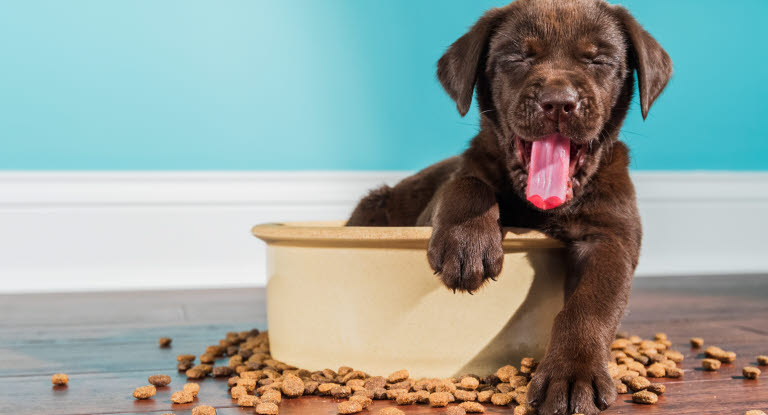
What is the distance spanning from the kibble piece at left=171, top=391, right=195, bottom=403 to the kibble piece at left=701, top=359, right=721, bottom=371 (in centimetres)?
114

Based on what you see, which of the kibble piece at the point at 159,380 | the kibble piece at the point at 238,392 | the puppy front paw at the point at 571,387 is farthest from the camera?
the kibble piece at the point at 159,380

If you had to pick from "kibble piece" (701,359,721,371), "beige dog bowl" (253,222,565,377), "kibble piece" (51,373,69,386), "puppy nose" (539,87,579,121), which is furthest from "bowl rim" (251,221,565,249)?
"kibble piece" (51,373,69,386)

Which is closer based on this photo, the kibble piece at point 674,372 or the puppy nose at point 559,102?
the puppy nose at point 559,102

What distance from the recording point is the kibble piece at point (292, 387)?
1475 millimetres

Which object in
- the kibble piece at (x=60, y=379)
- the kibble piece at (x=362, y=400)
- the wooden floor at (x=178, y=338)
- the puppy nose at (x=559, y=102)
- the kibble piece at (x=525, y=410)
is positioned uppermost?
the puppy nose at (x=559, y=102)

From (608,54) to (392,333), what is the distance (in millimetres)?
756

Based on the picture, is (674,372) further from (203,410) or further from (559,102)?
(203,410)

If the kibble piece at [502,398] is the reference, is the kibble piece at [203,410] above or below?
above

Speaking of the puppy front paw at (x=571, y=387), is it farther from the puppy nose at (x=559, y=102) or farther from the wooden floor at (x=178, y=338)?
→ the puppy nose at (x=559, y=102)

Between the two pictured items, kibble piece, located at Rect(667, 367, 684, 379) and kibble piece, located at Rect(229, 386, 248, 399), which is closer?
kibble piece, located at Rect(229, 386, 248, 399)

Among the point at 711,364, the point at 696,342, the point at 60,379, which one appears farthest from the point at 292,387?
the point at 696,342

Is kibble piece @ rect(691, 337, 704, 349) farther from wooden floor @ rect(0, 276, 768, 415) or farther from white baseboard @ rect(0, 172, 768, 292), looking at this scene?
white baseboard @ rect(0, 172, 768, 292)

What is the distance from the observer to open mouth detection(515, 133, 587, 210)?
1493 mm

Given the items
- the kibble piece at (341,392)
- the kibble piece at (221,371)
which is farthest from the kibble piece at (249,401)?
the kibble piece at (221,371)
